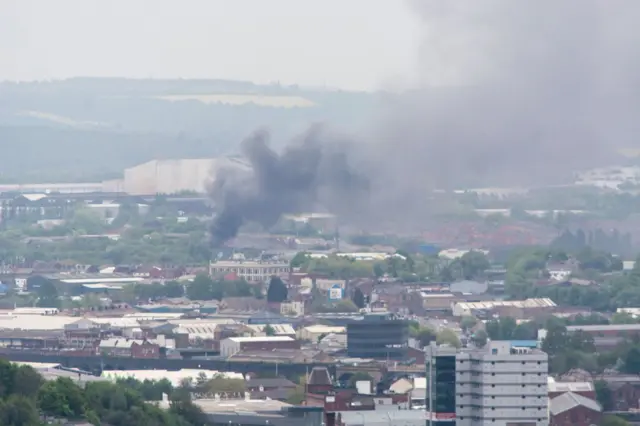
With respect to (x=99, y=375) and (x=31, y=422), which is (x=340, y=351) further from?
(x=31, y=422)

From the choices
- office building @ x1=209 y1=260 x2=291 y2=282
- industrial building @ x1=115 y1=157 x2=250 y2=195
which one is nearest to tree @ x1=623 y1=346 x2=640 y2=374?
office building @ x1=209 y1=260 x2=291 y2=282

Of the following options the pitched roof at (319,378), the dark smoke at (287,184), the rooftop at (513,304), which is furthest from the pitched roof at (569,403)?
the dark smoke at (287,184)

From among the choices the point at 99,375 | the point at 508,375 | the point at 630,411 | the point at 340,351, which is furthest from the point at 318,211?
the point at 508,375

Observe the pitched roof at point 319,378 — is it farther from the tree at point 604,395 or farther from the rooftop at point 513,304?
the rooftop at point 513,304

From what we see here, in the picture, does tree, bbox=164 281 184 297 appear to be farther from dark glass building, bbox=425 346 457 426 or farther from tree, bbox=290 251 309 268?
dark glass building, bbox=425 346 457 426

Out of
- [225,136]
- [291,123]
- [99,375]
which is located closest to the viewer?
[99,375]
